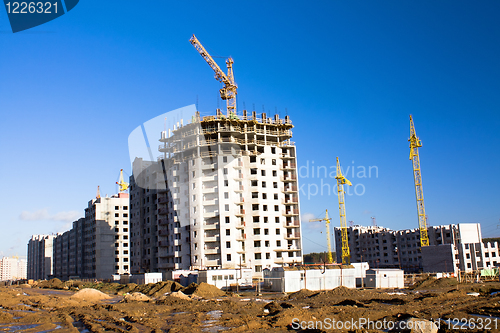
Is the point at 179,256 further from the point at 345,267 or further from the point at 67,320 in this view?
the point at 67,320

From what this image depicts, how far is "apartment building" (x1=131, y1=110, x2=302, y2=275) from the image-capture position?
97.9 meters

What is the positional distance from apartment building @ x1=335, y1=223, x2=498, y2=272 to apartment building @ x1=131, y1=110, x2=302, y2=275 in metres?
21.8

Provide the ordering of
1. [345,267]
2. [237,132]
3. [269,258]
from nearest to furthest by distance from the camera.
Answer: [345,267], [269,258], [237,132]

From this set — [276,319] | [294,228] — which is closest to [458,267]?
[294,228]

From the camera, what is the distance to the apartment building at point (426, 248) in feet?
379

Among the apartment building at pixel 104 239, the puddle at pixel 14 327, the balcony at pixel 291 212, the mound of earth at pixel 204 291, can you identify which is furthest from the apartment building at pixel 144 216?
the puddle at pixel 14 327

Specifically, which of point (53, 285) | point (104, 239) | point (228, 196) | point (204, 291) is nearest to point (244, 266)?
point (228, 196)

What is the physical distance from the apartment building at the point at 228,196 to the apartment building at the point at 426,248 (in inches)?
857

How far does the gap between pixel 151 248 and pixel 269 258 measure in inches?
1370

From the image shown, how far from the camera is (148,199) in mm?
120750

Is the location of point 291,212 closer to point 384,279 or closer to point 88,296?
point 384,279

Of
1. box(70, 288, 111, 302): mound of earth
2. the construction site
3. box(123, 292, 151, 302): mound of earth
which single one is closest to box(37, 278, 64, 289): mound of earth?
the construction site

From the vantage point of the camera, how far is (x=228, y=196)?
99.8 m

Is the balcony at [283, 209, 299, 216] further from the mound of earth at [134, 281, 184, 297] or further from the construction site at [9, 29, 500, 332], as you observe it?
the mound of earth at [134, 281, 184, 297]
